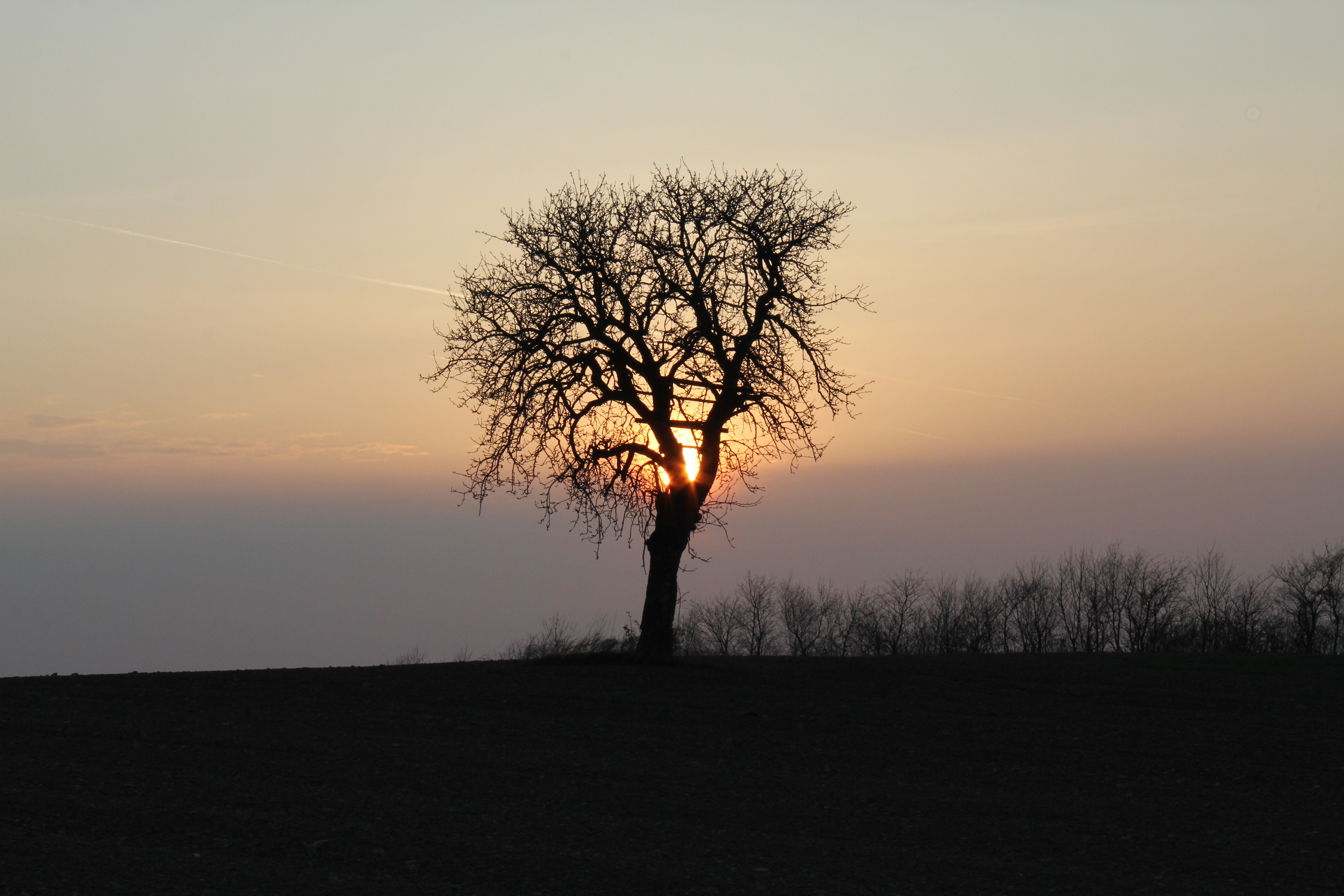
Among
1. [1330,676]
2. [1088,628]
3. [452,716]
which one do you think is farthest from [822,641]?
[452,716]

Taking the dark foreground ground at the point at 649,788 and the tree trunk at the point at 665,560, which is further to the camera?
the tree trunk at the point at 665,560

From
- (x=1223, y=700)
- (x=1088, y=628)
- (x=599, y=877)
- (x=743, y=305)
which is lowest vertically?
(x=599, y=877)

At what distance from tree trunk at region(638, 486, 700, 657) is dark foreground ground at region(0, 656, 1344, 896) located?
11.0 ft

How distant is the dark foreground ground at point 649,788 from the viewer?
8062mm

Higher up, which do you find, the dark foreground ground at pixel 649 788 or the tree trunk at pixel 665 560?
the tree trunk at pixel 665 560

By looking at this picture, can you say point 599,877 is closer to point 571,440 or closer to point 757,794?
point 757,794

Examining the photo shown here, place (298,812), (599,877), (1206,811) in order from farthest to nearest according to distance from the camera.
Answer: (1206,811) → (298,812) → (599,877)

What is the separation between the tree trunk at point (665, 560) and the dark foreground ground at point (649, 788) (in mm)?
3356

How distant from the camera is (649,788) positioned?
35.7ft

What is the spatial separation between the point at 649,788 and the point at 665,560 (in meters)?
10.2

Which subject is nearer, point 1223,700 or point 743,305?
point 1223,700

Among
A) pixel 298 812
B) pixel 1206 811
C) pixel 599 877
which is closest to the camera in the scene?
pixel 599 877

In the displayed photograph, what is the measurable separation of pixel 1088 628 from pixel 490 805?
43798 mm

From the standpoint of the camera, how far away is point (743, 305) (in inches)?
833
